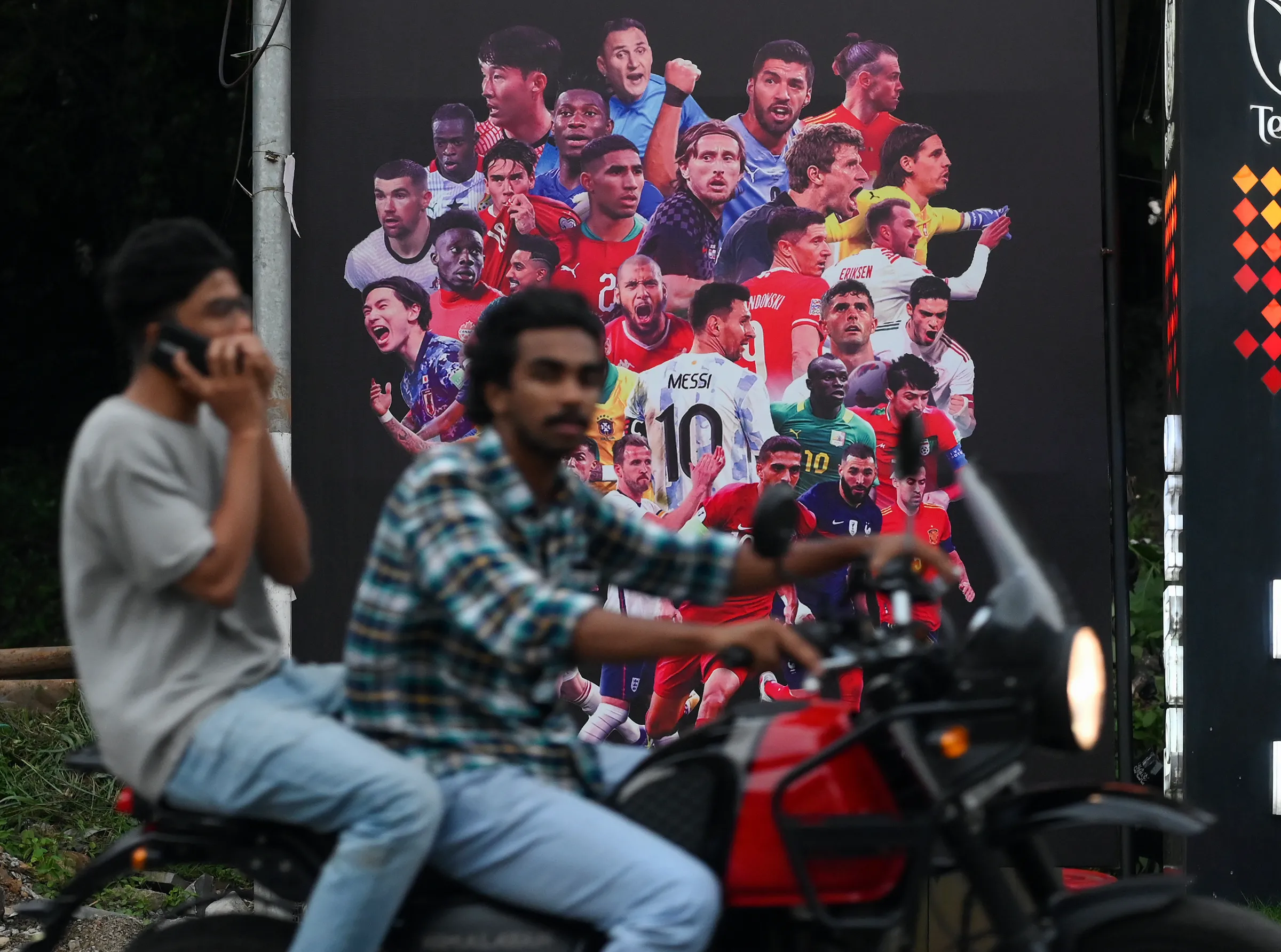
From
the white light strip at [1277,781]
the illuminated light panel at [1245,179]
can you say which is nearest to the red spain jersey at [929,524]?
the white light strip at [1277,781]

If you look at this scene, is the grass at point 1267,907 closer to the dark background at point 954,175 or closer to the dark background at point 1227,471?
the dark background at point 1227,471

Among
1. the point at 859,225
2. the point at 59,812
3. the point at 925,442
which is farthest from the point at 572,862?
the point at 59,812

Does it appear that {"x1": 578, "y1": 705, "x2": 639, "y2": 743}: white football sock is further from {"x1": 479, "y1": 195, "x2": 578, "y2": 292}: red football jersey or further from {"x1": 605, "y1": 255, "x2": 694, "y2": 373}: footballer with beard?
{"x1": 479, "y1": 195, "x2": 578, "y2": 292}: red football jersey

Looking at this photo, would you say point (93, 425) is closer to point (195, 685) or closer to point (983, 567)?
point (195, 685)

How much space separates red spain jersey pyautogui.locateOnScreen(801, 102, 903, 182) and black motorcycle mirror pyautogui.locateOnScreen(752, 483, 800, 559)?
382 cm

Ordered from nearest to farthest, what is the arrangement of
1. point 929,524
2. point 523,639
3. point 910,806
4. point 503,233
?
point 523,639, point 910,806, point 929,524, point 503,233

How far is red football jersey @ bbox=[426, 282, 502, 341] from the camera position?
6.18m

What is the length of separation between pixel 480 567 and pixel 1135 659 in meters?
5.18

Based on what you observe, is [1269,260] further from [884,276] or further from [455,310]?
[455,310]

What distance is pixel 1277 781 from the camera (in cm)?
547

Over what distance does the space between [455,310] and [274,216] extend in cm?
79

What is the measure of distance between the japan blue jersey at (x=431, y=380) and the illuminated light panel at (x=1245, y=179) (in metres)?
3.00

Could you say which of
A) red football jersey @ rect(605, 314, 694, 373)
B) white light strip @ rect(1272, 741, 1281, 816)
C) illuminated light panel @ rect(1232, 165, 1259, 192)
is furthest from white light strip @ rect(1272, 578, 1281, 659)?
red football jersey @ rect(605, 314, 694, 373)

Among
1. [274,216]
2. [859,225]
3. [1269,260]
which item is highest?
[274,216]
